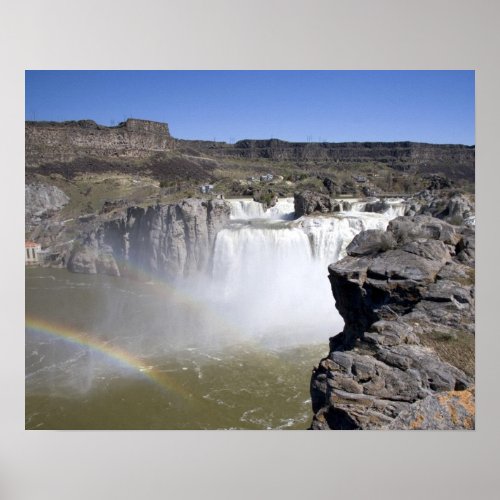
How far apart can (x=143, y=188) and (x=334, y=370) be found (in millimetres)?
3271

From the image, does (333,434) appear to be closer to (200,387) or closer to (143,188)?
(200,387)

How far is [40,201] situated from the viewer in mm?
4336

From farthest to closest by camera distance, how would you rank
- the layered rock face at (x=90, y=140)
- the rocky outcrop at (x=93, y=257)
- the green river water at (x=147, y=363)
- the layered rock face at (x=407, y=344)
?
the rocky outcrop at (x=93, y=257)
the layered rock face at (x=90, y=140)
the green river water at (x=147, y=363)
the layered rock face at (x=407, y=344)

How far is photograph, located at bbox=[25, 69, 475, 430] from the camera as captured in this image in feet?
12.1

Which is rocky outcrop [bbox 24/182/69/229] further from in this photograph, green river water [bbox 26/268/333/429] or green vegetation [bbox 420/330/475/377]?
green vegetation [bbox 420/330/475/377]

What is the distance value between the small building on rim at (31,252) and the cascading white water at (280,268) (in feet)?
7.60

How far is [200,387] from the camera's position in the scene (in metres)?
4.88

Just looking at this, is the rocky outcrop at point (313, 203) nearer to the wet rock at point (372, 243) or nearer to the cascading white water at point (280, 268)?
the cascading white water at point (280, 268)

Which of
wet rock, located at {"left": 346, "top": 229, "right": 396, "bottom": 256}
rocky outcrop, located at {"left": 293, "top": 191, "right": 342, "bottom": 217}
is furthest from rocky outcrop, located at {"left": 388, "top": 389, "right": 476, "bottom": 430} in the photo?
rocky outcrop, located at {"left": 293, "top": 191, "right": 342, "bottom": 217}

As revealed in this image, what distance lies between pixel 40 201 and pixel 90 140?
1218 millimetres
